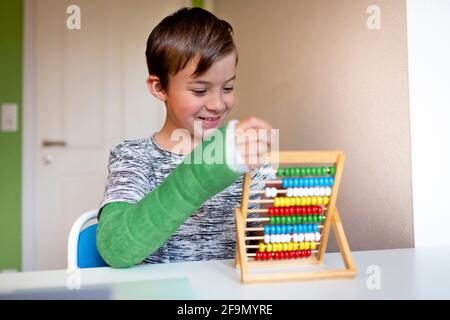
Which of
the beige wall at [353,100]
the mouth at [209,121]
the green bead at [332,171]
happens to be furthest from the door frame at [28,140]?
the green bead at [332,171]

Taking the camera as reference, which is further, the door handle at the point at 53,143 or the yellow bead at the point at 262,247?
the door handle at the point at 53,143

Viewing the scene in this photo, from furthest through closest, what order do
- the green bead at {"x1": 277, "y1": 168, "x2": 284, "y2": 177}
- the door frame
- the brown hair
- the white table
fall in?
the door frame, the brown hair, the green bead at {"x1": 277, "y1": 168, "x2": 284, "y2": 177}, the white table

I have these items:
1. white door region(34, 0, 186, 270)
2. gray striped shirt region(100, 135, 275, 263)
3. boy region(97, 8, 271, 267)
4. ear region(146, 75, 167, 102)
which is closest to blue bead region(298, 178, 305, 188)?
boy region(97, 8, 271, 267)

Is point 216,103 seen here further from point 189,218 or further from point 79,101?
point 79,101

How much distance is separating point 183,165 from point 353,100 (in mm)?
602

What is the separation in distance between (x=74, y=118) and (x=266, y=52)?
1.12 meters

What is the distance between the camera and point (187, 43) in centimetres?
92

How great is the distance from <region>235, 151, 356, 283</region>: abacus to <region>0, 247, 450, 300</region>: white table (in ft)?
0.11

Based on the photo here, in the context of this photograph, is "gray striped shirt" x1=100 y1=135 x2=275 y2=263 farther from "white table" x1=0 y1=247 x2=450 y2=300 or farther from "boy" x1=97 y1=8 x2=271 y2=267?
"white table" x1=0 y1=247 x2=450 y2=300

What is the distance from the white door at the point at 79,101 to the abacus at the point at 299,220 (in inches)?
66.5

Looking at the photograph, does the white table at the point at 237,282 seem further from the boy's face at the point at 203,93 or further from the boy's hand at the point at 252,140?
the boy's face at the point at 203,93

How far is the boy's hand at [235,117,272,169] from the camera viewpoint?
2.04 ft

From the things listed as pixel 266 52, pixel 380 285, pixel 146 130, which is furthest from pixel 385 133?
pixel 146 130

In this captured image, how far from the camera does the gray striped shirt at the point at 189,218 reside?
0.98m
